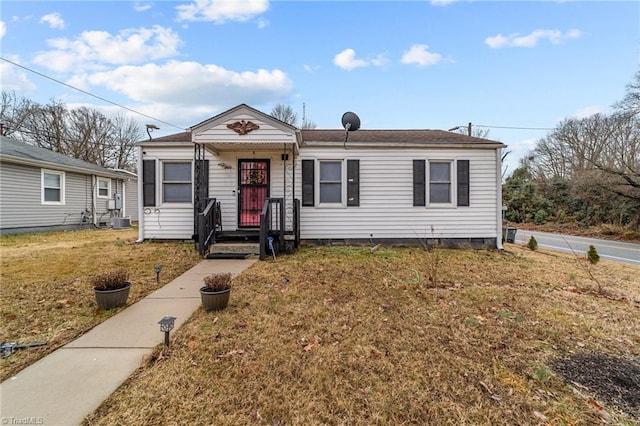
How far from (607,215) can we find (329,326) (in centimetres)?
2087

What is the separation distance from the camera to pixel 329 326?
125 inches

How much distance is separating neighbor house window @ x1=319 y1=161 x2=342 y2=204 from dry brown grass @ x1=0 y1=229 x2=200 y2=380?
3789 millimetres

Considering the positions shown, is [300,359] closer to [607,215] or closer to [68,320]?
[68,320]

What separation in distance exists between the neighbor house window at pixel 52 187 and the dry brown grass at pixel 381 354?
39.7ft

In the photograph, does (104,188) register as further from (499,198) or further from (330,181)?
(499,198)

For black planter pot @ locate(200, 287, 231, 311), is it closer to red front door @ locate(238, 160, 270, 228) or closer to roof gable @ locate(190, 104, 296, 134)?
roof gable @ locate(190, 104, 296, 134)

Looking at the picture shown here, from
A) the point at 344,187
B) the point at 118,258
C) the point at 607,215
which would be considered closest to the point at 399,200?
the point at 344,187

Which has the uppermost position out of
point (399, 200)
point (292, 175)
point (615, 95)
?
point (615, 95)

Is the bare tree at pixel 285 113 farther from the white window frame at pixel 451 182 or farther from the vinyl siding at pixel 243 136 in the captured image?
the vinyl siding at pixel 243 136

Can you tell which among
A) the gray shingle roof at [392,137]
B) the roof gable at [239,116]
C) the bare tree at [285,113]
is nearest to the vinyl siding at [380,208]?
the gray shingle roof at [392,137]

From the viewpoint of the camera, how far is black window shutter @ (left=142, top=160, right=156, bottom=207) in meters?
8.23

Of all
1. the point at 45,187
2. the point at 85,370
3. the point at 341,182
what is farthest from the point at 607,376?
the point at 45,187

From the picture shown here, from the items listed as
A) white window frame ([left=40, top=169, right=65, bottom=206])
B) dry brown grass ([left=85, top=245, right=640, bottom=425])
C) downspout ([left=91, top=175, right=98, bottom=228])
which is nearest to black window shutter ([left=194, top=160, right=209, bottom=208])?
dry brown grass ([left=85, top=245, right=640, bottom=425])

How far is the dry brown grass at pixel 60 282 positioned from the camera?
2.96 meters
